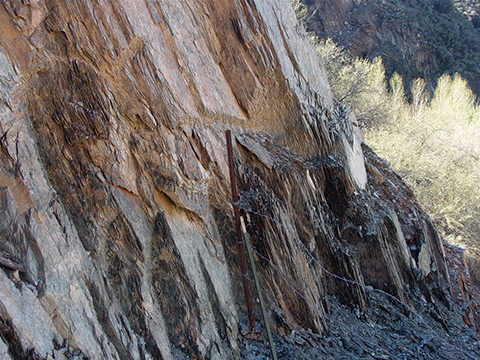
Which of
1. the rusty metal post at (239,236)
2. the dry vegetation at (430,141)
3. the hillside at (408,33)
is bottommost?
the rusty metal post at (239,236)

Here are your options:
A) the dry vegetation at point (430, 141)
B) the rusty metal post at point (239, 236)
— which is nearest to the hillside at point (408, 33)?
the dry vegetation at point (430, 141)

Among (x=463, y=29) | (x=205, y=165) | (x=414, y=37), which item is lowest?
(x=205, y=165)

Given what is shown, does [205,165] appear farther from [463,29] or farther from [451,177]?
[463,29]

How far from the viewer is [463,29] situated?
112ft

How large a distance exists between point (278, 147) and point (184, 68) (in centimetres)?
244

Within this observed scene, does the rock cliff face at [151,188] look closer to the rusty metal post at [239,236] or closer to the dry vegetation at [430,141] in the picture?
the rusty metal post at [239,236]

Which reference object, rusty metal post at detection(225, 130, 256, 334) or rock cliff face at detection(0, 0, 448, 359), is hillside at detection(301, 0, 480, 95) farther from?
rusty metal post at detection(225, 130, 256, 334)

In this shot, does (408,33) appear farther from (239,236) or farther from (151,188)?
(151,188)

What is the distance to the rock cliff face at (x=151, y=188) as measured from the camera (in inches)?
148

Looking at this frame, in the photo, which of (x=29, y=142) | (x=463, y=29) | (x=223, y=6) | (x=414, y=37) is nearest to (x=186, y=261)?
(x=29, y=142)

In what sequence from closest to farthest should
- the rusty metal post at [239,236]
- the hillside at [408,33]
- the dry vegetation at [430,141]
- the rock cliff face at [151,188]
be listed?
the rock cliff face at [151,188], the rusty metal post at [239,236], the dry vegetation at [430,141], the hillside at [408,33]

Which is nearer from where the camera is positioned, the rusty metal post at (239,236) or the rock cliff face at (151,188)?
the rock cliff face at (151,188)

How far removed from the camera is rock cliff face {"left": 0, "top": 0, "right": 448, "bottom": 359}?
148 inches

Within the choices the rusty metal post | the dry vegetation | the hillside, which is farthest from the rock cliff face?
the hillside
